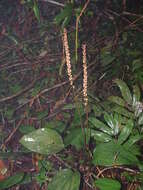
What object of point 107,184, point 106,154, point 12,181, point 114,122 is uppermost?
point 114,122

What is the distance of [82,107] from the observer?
5.31ft

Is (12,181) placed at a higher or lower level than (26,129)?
lower

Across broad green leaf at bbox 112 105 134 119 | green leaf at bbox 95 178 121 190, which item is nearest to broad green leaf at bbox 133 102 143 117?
broad green leaf at bbox 112 105 134 119

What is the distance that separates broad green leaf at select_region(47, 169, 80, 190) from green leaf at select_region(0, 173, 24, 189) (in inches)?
8.8

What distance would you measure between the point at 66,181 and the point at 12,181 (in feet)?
1.08

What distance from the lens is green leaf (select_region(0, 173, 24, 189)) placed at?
4.60 feet

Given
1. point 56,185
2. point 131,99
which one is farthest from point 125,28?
point 56,185

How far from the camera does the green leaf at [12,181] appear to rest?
1403 mm

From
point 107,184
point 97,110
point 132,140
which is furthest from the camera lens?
point 97,110

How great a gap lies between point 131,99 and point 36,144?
0.57 m

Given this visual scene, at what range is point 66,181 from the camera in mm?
1281

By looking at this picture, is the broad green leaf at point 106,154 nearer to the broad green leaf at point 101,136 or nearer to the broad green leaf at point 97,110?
the broad green leaf at point 101,136

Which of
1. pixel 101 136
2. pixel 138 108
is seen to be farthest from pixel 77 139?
pixel 138 108

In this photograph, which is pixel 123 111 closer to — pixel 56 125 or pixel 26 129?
pixel 56 125
